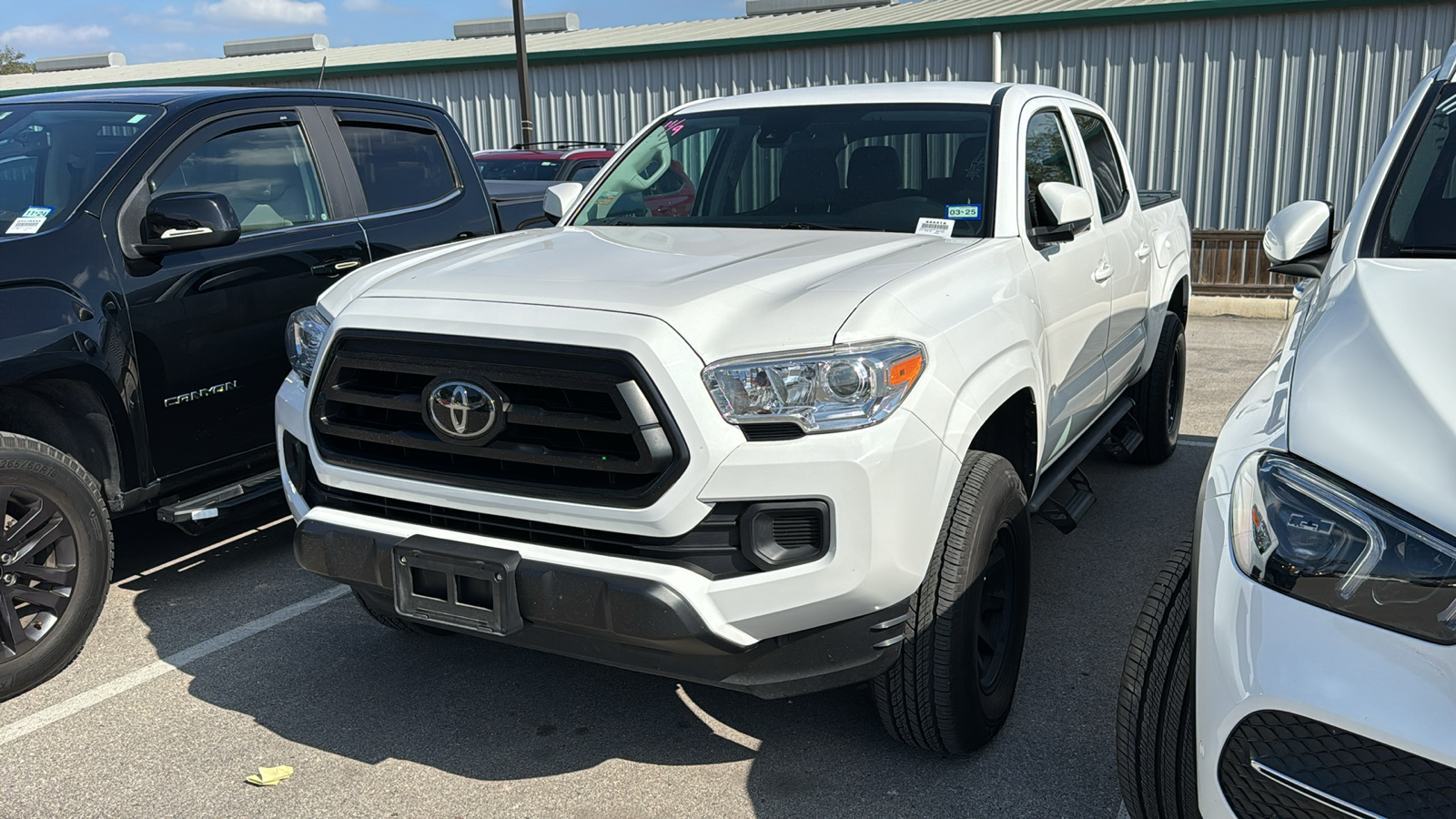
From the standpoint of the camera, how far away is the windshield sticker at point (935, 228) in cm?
363

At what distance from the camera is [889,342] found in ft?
8.62

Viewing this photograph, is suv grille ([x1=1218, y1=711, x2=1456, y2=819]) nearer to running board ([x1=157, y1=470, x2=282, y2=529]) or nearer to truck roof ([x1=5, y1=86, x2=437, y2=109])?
running board ([x1=157, y1=470, x2=282, y2=529])

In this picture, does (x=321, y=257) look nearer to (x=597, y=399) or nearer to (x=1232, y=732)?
(x=597, y=399)

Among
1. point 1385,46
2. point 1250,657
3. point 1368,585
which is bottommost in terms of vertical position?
point 1250,657

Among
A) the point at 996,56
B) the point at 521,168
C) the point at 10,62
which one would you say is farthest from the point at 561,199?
the point at 10,62

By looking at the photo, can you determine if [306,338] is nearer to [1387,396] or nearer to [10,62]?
[1387,396]

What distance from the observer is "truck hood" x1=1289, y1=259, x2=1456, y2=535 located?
1718 millimetres

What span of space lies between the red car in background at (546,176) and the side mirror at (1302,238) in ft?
6.34

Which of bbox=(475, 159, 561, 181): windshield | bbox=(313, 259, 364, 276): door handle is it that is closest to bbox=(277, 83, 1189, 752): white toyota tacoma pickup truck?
bbox=(313, 259, 364, 276): door handle

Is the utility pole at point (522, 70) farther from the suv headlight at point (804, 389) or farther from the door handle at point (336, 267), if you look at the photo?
the suv headlight at point (804, 389)

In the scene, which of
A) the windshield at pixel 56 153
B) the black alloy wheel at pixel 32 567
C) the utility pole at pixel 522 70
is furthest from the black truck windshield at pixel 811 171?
the utility pole at pixel 522 70

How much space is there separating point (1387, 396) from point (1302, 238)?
1.73 m

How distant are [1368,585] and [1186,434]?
529 cm

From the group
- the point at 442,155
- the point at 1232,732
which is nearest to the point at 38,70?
the point at 442,155
